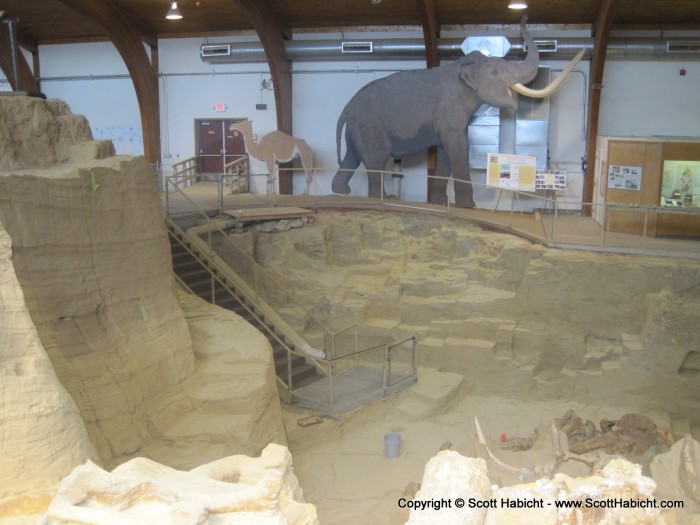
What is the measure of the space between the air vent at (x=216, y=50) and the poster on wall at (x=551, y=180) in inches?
334

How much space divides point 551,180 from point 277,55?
7.24 metres

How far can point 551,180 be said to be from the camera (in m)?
14.9

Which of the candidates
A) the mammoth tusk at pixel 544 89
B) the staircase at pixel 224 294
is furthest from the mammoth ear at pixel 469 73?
the staircase at pixel 224 294

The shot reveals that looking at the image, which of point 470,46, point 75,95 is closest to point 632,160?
point 470,46

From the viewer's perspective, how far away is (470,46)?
16.0 m

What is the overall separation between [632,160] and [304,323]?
7038mm

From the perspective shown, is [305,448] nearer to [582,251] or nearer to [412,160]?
[582,251]

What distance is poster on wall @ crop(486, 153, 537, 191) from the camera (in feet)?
48.4

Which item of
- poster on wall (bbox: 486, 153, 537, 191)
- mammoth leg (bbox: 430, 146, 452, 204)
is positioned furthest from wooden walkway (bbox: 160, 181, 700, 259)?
mammoth leg (bbox: 430, 146, 452, 204)

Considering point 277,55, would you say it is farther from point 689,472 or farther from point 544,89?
point 689,472

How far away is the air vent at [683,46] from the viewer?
15.4 m

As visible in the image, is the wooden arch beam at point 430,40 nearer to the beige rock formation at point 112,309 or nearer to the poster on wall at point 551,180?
the poster on wall at point 551,180

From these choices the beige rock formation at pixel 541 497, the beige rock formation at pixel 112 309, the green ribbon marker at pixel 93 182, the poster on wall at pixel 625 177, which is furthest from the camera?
the poster on wall at pixel 625 177

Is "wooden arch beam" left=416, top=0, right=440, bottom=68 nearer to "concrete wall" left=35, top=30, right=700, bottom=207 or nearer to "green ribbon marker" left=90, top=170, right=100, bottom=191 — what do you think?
"concrete wall" left=35, top=30, right=700, bottom=207
